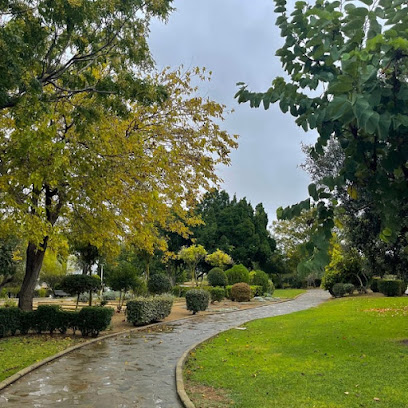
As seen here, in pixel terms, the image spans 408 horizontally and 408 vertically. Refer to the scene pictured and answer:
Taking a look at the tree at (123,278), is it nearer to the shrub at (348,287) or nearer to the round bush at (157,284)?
the round bush at (157,284)

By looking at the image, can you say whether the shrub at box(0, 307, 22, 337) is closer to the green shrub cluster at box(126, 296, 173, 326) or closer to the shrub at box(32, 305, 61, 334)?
the shrub at box(32, 305, 61, 334)

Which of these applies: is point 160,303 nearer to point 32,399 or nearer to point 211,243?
point 32,399

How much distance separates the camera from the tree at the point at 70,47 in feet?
18.4

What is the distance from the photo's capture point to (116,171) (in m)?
9.10

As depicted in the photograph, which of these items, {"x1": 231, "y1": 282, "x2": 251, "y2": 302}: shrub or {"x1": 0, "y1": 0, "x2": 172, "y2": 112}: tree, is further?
{"x1": 231, "y1": 282, "x2": 251, "y2": 302}: shrub

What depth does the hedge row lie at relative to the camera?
1209 centimetres

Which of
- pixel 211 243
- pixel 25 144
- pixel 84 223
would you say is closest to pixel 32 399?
pixel 25 144

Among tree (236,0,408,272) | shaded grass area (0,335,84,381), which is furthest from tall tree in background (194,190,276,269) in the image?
tree (236,0,408,272)

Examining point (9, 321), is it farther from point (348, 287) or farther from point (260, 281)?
point (260, 281)

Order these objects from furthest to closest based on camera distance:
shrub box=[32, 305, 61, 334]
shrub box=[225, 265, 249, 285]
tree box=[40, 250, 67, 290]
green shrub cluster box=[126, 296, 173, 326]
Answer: tree box=[40, 250, 67, 290]
shrub box=[225, 265, 249, 285]
green shrub cluster box=[126, 296, 173, 326]
shrub box=[32, 305, 61, 334]

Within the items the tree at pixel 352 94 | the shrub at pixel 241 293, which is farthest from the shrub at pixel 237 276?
the tree at pixel 352 94

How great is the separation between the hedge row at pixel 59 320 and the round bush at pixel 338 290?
20.5 meters

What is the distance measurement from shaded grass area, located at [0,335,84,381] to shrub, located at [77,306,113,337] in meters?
0.49

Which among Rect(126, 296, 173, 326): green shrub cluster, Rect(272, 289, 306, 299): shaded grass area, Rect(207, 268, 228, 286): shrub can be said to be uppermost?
Rect(207, 268, 228, 286): shrub
